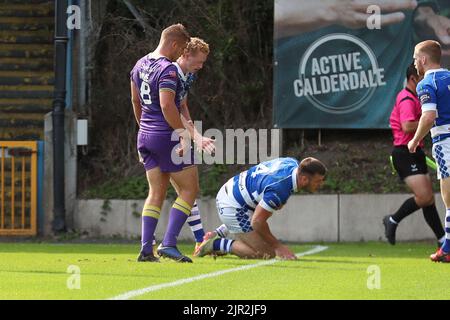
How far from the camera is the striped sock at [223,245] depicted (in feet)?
38.0

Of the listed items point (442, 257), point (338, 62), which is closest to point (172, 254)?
point (442, 257)

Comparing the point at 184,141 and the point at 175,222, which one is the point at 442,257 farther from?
the point at 184,141

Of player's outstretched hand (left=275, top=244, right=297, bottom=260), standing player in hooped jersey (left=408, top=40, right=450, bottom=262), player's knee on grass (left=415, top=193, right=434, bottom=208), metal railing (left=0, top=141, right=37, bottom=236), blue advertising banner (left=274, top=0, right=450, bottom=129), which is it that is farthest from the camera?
metal railing (left=0, top=141, right=37, bottom=236)

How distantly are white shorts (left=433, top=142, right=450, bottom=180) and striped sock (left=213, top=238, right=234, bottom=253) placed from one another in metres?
2.11

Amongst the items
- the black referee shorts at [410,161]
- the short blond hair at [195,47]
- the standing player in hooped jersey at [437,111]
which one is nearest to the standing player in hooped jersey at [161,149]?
the short blond hair at [195,47]

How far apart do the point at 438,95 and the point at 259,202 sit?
6.40ft

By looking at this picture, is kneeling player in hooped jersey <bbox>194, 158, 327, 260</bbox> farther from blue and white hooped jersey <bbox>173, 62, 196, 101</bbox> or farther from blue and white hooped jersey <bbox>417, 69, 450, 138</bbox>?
blue and white hooped jersey <bbox>417, 69, 450, 138</bbox>

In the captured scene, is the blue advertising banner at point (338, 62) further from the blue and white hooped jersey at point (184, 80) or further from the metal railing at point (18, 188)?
the blue and white hooped jersey at point (184, 80)

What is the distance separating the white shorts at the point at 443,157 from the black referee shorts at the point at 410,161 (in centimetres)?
214

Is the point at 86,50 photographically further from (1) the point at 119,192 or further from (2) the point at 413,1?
(2) the point at 413,1

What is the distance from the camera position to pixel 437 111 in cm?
1119

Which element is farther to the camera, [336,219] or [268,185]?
[336,219]

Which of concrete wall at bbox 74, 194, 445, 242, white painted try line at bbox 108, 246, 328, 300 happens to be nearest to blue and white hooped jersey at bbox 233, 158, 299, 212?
white painted try line at bbox 108, 246, 328, 300

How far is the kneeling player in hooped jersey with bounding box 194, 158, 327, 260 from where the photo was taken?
35.5 ft
